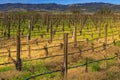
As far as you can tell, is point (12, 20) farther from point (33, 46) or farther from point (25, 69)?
point (25, 69)

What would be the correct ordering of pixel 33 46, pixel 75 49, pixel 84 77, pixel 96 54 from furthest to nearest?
pixel 33 46
pixel 75 49
pixel 96 54
pixel 84 77

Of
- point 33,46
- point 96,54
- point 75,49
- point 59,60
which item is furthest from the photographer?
point 33,46

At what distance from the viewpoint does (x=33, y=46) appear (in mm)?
25016

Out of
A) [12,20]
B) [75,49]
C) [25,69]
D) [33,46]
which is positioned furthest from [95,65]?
[12,20]

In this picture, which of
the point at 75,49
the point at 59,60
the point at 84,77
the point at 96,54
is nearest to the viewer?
the point at 84,77

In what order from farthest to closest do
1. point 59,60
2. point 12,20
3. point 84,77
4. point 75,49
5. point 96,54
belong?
1. point 12,20
2. point 75,49
3. point 96,54
4. point 59,60
5. point 84,77

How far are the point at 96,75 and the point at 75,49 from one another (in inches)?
349

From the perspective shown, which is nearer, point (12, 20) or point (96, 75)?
point (96, 75)

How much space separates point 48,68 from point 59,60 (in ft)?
4.25

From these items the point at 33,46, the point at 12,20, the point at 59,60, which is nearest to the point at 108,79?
the point at 59,60

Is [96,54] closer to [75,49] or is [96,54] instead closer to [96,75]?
[75,49]

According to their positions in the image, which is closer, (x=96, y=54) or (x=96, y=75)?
(x=96, y=75)

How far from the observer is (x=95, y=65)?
1502 cm

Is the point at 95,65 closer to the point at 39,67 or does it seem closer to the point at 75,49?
the point at 39,67
